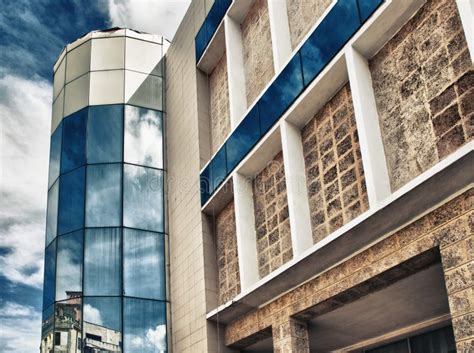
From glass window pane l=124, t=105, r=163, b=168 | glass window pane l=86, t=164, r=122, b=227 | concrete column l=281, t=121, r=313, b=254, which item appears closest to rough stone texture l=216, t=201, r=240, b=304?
concrete column l=281, t=121, r=313, b=254

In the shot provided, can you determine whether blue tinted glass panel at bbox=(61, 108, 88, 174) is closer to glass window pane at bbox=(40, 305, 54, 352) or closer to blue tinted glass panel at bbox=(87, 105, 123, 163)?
blue tinted glass panel at bbox=(87, 105, 123, 163)

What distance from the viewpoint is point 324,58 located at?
12.4m

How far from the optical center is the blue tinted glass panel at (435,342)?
1288cm

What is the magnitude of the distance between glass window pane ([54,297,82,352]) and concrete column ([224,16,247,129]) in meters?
7.24

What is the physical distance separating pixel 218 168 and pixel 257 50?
133 inches

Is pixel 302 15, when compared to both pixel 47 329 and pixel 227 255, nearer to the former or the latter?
pixel 227 255

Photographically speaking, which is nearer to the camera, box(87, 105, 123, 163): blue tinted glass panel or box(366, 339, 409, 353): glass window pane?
box(366, 339, 409, 353): glass window pane

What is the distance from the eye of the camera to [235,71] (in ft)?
56.0

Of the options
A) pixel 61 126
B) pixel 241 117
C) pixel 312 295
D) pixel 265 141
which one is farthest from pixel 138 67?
pixel 312 295

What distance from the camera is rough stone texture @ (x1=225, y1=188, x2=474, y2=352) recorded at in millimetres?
8688

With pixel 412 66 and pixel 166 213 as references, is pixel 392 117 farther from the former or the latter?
pixel 166 213

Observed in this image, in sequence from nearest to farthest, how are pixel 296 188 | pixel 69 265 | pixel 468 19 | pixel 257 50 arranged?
pixel 468 19 → pixel 296 188 → pixel 257 50 → pixel 69 265

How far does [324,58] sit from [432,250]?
15.3 ft

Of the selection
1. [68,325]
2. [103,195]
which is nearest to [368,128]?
[103,195]
